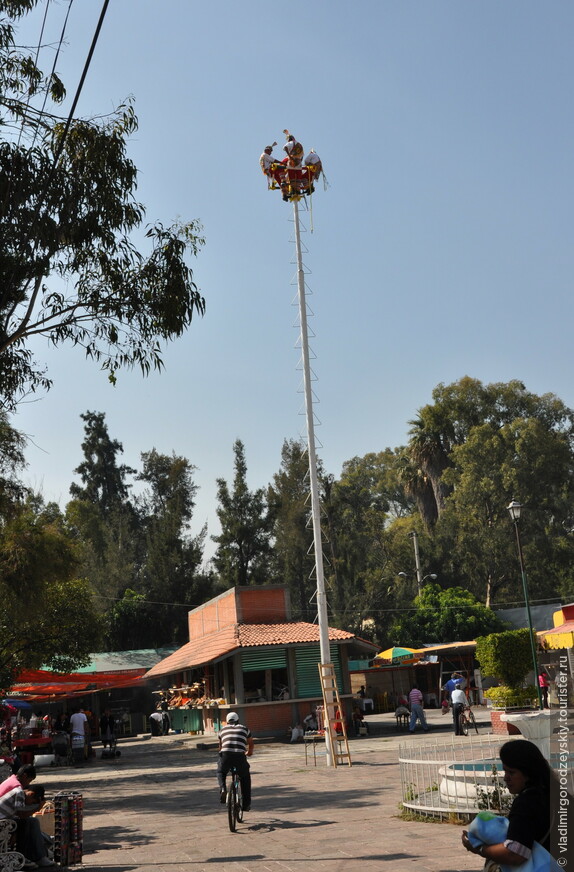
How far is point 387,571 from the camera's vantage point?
54688 millimetres

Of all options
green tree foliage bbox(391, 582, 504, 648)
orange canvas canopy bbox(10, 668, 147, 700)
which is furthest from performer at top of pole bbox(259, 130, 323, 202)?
green tree foliage bbox(391, 582, 504, 648)

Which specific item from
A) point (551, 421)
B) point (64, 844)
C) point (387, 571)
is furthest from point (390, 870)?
point (551, 421)

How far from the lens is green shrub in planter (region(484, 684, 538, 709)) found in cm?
2261

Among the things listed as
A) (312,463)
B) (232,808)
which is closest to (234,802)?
(232,808)

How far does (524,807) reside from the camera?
4055mm

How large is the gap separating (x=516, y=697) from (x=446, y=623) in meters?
26.2

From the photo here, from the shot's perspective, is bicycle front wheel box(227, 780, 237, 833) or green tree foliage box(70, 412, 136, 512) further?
green tree foliage box(70, 412, 136, 512)

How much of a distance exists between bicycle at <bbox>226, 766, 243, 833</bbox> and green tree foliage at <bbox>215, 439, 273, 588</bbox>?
46.4m

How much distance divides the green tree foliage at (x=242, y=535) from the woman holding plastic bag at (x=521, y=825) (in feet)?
179

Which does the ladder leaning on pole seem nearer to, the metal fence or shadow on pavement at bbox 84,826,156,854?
the metal fence

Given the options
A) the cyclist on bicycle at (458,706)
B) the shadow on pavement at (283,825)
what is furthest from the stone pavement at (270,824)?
the cyclist on bicycle at (458,706)

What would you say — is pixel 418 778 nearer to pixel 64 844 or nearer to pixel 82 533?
pixel 64 844

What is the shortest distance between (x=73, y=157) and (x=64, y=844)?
10810 mm

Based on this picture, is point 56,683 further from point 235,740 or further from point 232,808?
point 232,808
